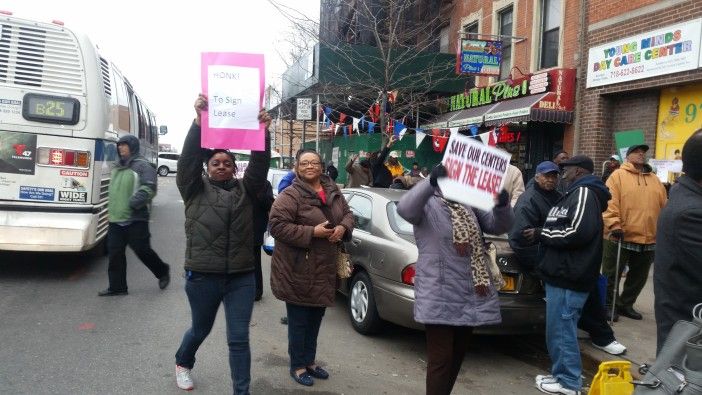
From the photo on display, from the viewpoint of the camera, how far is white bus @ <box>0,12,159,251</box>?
6.84 m

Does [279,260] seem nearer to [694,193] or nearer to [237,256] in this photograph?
[237,256]

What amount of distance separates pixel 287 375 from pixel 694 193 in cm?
321

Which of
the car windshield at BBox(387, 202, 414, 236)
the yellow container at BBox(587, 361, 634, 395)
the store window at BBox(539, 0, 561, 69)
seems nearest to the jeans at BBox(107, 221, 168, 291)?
the car windshield at BBox(387, 202, 414, 236)

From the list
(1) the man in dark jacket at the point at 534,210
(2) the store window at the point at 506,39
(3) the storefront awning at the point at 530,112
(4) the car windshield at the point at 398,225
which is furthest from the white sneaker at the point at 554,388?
(2) the store window at the point at 506,39

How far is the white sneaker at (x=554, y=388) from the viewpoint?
4445mm

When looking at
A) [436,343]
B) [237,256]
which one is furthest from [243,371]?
[436,343]

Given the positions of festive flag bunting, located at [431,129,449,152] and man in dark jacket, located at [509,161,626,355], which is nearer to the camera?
man in dark jacket, located at [509,161,626,355]

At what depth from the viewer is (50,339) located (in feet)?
16.8

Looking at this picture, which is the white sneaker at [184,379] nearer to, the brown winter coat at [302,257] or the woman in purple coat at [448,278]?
the brown winter coat at [302,257]

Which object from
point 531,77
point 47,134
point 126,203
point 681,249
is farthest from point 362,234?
point 531,77

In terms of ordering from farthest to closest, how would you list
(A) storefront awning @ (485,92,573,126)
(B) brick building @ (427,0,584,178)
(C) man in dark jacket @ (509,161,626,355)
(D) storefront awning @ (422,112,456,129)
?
(D) storefront awning @ (422,112,456,129) < (B) brick building @ (427,0,584,178) < (A) storefront awning @ (485,92,573,126) < (C) man in dark jacket @ (509,161,626,355)

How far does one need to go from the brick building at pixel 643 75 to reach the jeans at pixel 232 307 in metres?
8.31

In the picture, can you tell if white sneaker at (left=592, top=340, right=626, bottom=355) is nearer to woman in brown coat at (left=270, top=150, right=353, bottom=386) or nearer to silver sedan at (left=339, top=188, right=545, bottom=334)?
silver sedan at (left=339, top=188, right=545, bottom=334)

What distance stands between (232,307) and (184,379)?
2.78 ft
